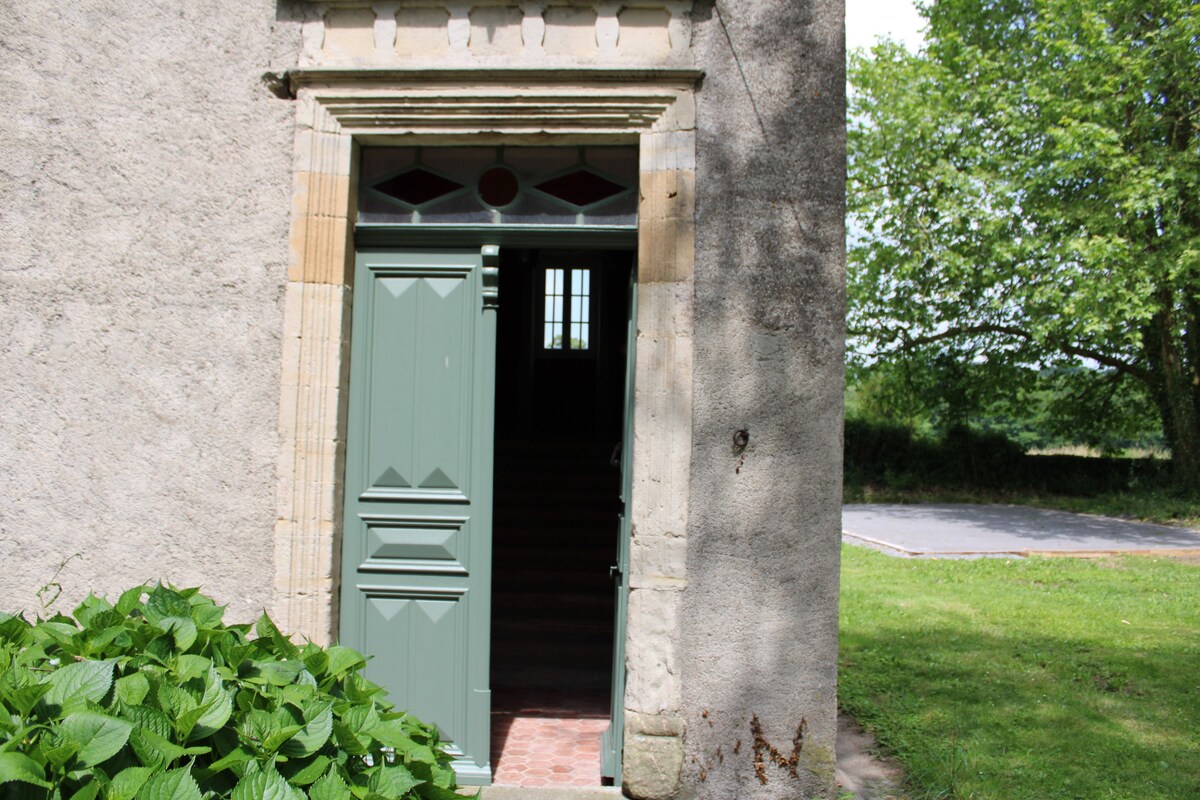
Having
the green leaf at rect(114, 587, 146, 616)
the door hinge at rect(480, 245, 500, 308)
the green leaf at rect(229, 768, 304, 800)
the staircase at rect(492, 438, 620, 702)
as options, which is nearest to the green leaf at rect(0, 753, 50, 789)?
the green leaf at rect(229, 768, 304, 800)

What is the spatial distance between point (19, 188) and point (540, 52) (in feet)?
7.71

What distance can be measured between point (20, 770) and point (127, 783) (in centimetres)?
19

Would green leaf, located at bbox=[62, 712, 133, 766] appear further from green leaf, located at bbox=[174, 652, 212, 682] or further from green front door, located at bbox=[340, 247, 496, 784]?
green front door, located at bbox=[340, 247, 496, 784]

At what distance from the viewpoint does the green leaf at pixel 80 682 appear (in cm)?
206

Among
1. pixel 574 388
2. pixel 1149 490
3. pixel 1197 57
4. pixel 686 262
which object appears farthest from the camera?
pixel 1149 490

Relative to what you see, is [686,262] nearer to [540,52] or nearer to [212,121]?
[540,52]

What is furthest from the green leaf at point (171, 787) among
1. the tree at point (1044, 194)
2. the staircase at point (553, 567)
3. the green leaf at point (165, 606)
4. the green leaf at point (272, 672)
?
the tree at point (1044, 194)

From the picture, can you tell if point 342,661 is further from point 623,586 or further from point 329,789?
point 623,586

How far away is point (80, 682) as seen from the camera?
83.0 inches

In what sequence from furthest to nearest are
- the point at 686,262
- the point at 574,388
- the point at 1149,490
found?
the point at 1149,490 → the point at 574,388 → the point at 686,262

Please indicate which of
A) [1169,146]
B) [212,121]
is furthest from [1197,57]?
[212,121]

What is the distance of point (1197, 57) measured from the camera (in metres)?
15.5

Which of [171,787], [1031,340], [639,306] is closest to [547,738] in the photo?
[639,306]

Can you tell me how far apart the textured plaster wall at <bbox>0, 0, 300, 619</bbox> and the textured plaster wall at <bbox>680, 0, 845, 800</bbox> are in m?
1.84
